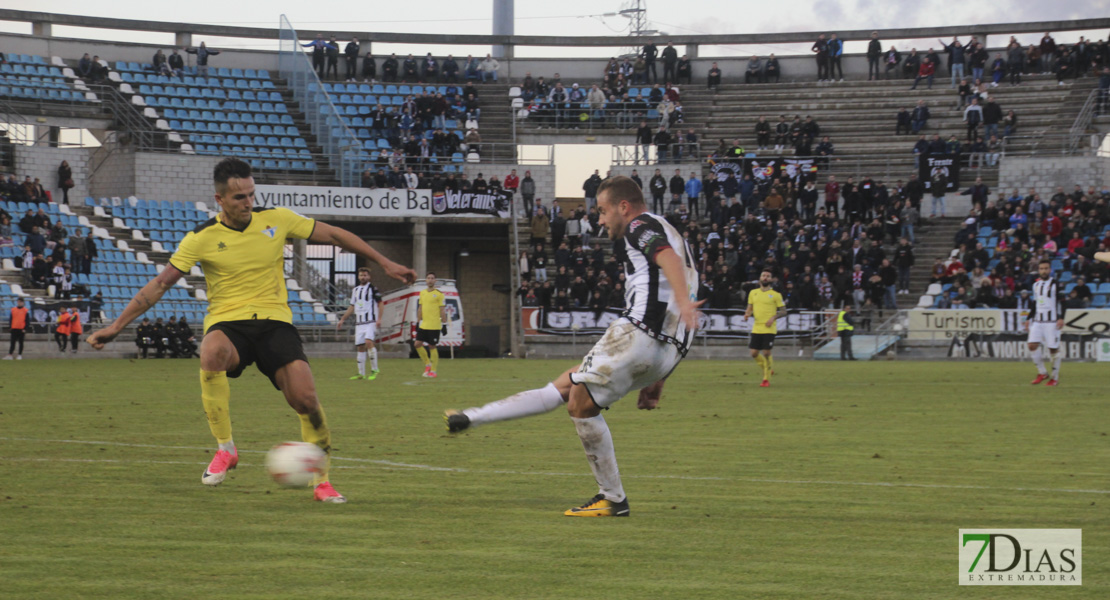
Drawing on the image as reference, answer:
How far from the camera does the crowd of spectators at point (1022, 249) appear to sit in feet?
118

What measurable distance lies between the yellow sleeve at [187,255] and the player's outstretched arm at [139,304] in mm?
42

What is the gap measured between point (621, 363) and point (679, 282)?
588 mm

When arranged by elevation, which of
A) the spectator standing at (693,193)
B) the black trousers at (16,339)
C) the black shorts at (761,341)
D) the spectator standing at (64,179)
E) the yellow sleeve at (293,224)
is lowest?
the black trousers at (16,339)

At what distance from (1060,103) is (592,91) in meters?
17.8

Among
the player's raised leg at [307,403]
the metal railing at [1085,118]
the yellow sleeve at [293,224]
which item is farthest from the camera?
the metal railing at [1085,118]

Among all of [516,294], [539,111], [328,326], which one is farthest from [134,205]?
[539,111]

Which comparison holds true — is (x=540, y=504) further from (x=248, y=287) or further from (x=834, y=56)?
(x=834, y=56)

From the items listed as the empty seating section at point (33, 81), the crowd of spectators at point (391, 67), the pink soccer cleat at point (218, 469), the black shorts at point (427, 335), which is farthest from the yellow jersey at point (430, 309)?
the crowd of spectators at point (391, 67)

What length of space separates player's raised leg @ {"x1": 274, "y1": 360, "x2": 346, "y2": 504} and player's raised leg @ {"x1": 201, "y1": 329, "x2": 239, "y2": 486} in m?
0.36

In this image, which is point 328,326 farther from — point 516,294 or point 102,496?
point 102,496

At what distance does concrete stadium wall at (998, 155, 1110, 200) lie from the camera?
1702 inches

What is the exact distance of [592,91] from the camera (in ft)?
164

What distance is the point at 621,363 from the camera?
23.3 feet

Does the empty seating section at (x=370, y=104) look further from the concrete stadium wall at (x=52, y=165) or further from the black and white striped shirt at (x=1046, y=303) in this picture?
the black and white striped shirt at (x=1046, y=303)
